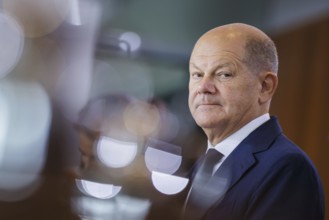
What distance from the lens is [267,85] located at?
59 cm

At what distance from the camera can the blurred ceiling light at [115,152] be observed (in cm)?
51

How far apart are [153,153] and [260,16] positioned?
52cm

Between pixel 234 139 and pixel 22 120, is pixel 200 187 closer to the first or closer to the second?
pixel 234 139

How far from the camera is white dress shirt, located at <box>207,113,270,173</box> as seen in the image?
58 centimetres

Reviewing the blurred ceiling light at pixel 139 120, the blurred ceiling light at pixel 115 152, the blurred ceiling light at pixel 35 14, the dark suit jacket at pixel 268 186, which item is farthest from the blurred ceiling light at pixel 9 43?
the dark suit jacket at pixel 268 186

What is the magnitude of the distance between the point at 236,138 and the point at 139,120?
0.17 metres

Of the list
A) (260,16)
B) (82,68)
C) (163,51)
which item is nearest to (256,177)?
(82,68)

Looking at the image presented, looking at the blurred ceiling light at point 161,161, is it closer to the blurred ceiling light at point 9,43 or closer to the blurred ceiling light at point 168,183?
the blurred ceiling light at point 168,183

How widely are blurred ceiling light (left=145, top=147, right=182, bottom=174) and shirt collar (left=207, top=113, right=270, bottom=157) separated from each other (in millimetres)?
50

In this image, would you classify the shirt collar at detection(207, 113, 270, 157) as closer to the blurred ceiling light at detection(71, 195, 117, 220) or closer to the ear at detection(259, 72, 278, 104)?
the ear at detection(259, 72, 278, 104)

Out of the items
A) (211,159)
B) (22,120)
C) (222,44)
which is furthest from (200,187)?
(22,120)

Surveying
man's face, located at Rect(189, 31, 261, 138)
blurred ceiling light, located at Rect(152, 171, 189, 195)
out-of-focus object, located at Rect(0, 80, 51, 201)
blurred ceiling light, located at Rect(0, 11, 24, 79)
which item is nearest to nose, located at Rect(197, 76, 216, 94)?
man's face, located at Rect(189, 31, 261, 138)

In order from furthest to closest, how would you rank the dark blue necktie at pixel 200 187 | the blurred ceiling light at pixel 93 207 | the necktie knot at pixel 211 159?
the necktie knot at pixel 211 159 → the dark blue necktie at pixel 200 187 → the blurred ceiling light at pixel 93 207

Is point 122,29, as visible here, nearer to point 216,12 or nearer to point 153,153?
point 216,12
